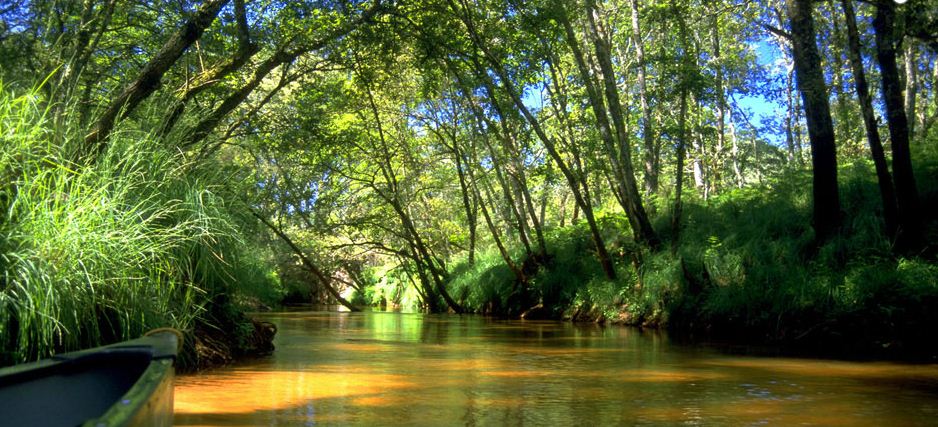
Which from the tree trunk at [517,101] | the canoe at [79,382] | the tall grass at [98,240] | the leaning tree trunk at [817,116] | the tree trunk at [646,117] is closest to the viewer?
the canoe at [79,382]

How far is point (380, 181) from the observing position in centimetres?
→ 1906

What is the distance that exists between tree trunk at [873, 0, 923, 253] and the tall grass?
714 cm

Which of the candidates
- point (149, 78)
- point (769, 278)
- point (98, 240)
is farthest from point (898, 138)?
point (98, 240)

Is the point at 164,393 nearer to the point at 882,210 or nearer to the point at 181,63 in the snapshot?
the point at 181,63

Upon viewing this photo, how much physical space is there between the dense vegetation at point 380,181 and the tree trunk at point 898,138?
3cm

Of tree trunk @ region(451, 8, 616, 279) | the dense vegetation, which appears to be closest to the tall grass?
the dense vegetation

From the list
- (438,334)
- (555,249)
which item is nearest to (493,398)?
(438,334)

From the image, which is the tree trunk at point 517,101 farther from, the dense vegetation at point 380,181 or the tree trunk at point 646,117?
the tree trunk at point 646,117

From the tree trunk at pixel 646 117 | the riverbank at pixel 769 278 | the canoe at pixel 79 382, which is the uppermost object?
the tree trunk at pixel 646 117

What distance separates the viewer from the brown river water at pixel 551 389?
4.14 m

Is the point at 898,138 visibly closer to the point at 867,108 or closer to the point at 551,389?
the point at 867,108

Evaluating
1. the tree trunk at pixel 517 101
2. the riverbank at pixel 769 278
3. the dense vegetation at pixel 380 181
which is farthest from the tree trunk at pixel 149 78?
the riverbank at pixel 769 278

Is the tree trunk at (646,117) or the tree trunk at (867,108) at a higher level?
the tree trunk at (646,117)

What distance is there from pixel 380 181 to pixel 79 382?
16115 mm
